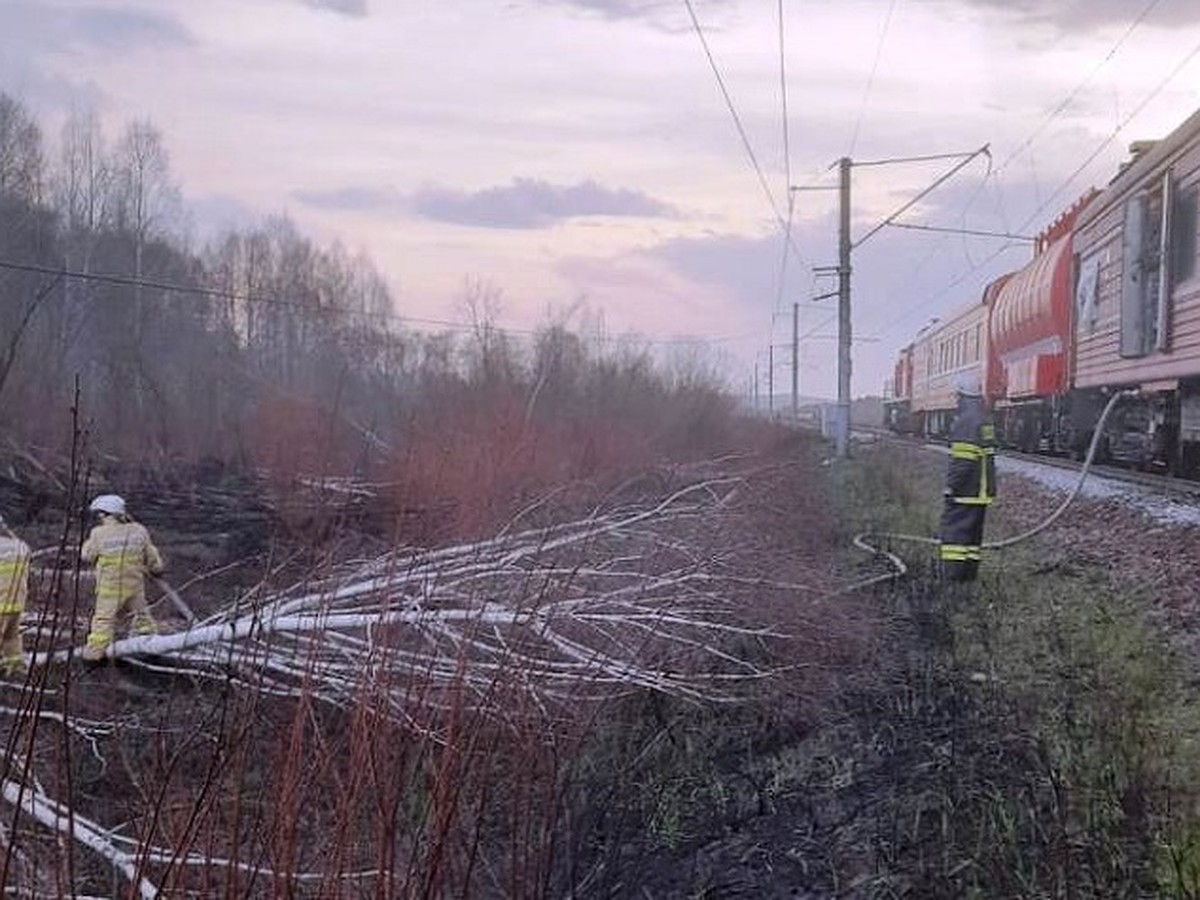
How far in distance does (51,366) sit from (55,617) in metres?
31.8

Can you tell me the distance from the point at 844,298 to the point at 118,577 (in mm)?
20114

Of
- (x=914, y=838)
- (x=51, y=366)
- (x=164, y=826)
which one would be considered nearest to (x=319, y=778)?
(x=164, y=826)

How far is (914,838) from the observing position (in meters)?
5.47

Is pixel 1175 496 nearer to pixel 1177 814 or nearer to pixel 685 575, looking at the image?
pixel 685 575

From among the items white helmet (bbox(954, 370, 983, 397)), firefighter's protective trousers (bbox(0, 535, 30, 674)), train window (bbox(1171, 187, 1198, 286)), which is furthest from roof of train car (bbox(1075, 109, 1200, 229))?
firefighter's protective trousers (bbox(0, 535, 30, 674))

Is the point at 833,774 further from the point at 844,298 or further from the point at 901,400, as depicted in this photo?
the point at 901,400

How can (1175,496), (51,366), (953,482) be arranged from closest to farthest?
(953,482), (1175,496), (51,366)

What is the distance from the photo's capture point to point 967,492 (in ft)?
33.8

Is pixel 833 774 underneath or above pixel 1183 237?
underneath

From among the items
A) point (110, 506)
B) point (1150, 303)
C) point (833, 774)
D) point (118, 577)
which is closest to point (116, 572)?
point (118, 577)

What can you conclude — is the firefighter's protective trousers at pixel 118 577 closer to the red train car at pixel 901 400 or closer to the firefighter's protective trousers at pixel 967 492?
the firefighter's protective trousers at pixel 967 492

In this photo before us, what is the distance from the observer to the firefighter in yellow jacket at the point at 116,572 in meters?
9.62

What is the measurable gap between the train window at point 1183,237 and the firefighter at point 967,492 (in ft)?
12.5

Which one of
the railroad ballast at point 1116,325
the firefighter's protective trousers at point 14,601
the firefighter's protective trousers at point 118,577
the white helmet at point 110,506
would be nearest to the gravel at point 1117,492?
the railroad ballast at point 1116,325
